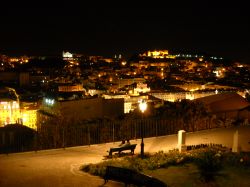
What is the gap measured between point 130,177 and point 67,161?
13.9 feet

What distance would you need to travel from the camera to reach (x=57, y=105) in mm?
25906

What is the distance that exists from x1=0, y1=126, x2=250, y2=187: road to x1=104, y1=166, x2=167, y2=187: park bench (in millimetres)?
332

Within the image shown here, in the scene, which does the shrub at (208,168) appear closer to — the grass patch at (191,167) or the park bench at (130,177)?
the grass patch at (191,167)

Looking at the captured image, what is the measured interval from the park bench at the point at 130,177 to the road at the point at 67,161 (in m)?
0.33

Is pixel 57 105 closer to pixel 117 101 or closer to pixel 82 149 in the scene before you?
pixel 117 101

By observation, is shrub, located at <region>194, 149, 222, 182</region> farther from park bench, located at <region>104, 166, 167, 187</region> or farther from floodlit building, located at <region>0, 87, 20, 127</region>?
floodlit building, located at <region>0, 87, 20, 127</region>

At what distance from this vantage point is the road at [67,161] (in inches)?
449

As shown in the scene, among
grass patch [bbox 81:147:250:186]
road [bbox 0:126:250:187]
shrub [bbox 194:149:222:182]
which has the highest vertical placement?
shrub [bbox 194:149:222:182]

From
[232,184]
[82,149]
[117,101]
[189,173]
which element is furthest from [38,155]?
[117,101]

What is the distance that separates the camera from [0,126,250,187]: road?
11.4 m

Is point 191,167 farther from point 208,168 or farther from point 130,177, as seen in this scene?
point 130,177

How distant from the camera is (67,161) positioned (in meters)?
14.0

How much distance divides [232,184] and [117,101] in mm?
18755

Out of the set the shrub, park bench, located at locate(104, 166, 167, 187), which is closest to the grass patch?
the shrub
